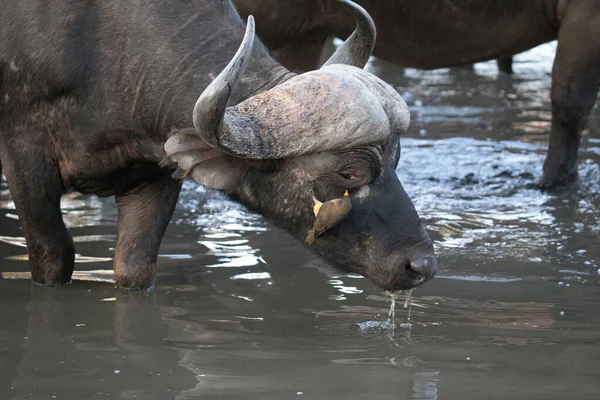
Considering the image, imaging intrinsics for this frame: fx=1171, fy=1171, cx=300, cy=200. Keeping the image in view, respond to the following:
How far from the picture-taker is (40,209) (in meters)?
6.48

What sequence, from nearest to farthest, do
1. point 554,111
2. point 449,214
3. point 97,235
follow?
point 97,235 < point 449,214 < point 554,111

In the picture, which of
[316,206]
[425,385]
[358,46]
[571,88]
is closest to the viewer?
[425,385]

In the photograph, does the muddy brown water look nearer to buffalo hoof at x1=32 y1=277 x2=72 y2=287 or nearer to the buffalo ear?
buffalo hoof at x1=32 y1=277 x2=72 y2=287

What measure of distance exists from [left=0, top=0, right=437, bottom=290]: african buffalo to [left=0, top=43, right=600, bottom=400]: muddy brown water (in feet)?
1.17

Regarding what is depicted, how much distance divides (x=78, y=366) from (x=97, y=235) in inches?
114

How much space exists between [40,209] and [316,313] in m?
1.67

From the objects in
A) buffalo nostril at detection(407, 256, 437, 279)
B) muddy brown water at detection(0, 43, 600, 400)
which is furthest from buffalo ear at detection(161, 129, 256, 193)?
buffalo nostril at detection(407, 256, 437, 279)

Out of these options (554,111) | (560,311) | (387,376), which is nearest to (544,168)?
(554,111)

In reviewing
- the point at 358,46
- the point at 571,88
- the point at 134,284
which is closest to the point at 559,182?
the point at 571,88

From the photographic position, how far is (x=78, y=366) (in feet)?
16.7

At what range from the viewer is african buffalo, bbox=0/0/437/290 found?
5227 mm

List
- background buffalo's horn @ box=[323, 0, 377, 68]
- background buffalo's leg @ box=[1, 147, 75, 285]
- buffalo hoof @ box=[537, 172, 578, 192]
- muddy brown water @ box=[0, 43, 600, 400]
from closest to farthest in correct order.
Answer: muddy brown water @ box=[0, 43, 600, 400]
background buffalo's horn @ box=[323, 0, 377, 68]
background buffalo's leg @ box=[1, 147, 75, 285]
buffalo hoof @ box=[537, 172, 578, 192]

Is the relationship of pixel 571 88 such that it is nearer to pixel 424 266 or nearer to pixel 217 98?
pixel 424 266

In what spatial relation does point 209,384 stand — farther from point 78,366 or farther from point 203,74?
point 203,74
